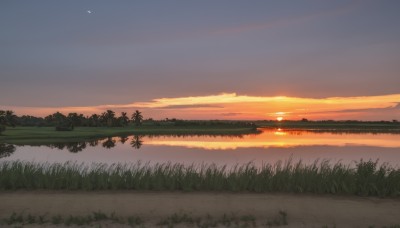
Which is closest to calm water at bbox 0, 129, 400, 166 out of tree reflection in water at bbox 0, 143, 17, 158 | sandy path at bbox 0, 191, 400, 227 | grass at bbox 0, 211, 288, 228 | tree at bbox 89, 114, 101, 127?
tree reflection in water at bbox 0, 143, 17, 158

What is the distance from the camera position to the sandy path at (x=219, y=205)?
9.65m

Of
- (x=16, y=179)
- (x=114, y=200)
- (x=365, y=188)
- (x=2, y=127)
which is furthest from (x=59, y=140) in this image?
(x=365, y=188)

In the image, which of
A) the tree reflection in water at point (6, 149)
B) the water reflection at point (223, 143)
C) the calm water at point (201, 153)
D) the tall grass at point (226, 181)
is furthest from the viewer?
the water reflection at point (223, 143)

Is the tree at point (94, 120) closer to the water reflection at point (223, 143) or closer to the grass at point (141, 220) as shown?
the water reflection at point (223, 143)

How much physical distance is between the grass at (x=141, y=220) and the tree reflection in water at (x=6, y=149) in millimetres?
23382

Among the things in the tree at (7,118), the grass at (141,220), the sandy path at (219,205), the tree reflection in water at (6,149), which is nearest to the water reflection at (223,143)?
the tree reflection in water at (6,149)

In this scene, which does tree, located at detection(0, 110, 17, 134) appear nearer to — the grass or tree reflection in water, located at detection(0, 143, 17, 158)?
tree reflection in water, located at detection(0, 143, 17, 158)

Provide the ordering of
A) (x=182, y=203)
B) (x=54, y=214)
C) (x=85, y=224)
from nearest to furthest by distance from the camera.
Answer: (x=85, y=224), (x=54, y=214), (x=182, y=203)

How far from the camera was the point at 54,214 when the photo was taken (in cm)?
985

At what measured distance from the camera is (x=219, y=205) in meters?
10.5

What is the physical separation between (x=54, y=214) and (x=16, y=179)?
3430 millimetres

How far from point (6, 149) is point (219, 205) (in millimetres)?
30368

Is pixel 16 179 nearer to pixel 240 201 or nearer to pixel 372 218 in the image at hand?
pixel 240 201

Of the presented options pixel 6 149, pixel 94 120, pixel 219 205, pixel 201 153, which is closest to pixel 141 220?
pixel 219 205
